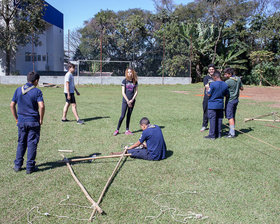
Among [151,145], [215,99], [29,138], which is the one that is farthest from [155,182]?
[215,99]

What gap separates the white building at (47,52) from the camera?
2491cm

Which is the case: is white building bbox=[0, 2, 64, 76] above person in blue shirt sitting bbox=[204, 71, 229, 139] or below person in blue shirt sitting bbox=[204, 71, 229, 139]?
above

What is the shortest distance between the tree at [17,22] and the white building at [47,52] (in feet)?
3.08

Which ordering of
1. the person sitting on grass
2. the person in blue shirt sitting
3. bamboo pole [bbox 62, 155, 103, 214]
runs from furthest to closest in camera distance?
1. the person in blue shirt sitting
2. the person sitting on grass
3. bamboo pole [bbox 62, 155, 103, 214]

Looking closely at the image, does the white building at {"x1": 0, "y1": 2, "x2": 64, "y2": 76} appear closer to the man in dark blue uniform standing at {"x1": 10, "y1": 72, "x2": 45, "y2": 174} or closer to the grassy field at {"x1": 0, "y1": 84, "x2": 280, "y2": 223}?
the grassy field at {"x1": 0, "y1": 84, "x2": 280, "y2": 223}

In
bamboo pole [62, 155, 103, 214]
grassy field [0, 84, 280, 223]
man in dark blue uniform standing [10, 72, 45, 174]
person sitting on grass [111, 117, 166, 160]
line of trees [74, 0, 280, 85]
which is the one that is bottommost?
grassy field [0, 84, 280, 223]

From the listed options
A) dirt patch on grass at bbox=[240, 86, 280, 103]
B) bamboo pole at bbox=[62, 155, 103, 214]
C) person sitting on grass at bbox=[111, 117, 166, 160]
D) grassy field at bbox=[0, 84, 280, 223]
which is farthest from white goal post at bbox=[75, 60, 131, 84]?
bamboo pole at bbox=[62, 155, 103, 214]

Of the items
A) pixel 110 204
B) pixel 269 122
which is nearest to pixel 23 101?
pixel 110 204

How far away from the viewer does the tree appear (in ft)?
75.5

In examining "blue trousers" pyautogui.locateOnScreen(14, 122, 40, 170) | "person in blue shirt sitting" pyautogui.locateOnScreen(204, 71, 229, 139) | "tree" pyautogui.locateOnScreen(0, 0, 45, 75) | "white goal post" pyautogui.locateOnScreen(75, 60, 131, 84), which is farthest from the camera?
"white goal post" pyautogui.locateOnScreen(75, 60, 131, 84)

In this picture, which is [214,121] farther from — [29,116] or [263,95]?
[263,95]

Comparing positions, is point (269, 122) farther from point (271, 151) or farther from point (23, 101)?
point (23, 101)

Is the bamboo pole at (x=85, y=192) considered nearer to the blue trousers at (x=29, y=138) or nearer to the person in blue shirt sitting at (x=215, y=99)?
the blue trousers at (x=29, y=138)

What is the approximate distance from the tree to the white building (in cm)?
94
